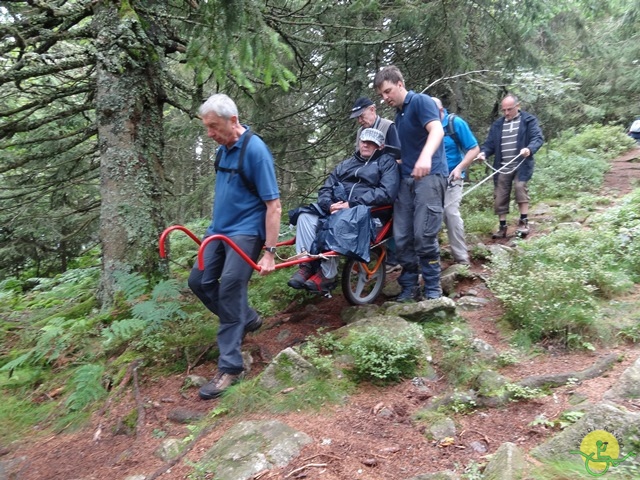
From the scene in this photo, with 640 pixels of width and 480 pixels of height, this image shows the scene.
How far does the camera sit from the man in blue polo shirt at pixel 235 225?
12.5 feet

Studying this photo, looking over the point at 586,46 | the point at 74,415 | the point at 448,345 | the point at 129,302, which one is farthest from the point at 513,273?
the point at 586,46

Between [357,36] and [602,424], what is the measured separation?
6231 mm

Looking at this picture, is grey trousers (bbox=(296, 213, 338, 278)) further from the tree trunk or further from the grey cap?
the tree trunk

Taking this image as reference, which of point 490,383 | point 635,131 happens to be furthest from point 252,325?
point 635,131

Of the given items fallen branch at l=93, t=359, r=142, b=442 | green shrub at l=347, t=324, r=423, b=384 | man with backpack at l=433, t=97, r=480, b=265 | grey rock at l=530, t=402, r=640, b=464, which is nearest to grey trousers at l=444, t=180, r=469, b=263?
man with backpack at l=433, t=97, r=480, b=265

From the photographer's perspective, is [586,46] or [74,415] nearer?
[74,415]

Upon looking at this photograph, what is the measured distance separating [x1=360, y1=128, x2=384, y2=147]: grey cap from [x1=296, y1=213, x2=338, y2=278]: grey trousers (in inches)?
40.7

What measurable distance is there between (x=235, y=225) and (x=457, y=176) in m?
3.05

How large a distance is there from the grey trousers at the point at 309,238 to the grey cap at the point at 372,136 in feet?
3.39

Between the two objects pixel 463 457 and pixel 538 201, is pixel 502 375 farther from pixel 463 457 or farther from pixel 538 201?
pixel 538 201

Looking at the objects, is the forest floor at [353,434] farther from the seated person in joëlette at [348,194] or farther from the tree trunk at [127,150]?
the tree trunk at [127,150]

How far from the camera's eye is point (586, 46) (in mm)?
10664

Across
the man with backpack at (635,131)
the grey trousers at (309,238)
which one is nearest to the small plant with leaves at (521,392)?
the grey trousers at (309,238)

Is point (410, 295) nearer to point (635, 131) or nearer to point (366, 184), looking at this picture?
point (366, 184)
